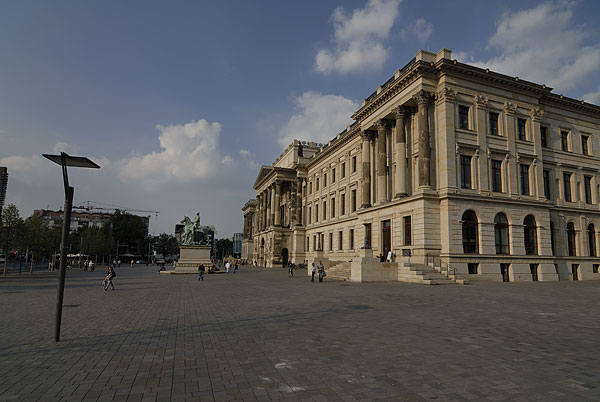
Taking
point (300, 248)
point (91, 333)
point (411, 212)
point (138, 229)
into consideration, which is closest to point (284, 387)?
point (91, 333)

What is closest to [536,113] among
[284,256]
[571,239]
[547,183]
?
[547,183]

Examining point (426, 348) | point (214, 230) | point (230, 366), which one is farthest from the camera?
point (214, 230)

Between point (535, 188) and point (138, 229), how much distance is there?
102m

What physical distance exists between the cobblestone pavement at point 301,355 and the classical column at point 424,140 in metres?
18.4

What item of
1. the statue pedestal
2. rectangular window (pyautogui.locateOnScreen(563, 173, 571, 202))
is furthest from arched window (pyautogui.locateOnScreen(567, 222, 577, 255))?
the statue pedestal

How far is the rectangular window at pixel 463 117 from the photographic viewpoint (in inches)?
1246

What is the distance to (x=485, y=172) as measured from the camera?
3141 cm

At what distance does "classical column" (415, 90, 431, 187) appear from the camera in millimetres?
30156

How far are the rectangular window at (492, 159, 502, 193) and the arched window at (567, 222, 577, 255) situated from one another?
11278 millimetres

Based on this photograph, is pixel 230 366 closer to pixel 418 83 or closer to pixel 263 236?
pixel 418 83

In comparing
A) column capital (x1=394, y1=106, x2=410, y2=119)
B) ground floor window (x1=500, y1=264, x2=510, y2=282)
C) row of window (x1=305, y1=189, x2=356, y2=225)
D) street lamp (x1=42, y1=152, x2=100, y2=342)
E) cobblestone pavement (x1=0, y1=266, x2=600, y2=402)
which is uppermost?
column capital (x1=394, y1=106, x2=410, y2=119)

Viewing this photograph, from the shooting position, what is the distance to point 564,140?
37875 mm

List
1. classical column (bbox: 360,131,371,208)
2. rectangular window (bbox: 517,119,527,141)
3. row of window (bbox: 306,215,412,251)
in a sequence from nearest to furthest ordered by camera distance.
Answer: row of window (bbox: 306,215,412,251), rectangular window (bbox: 517,119,527,141), classical column (bbox: 360,131,371,208)

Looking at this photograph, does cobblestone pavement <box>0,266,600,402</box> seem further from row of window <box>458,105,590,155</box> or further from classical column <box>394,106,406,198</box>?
row of window <box>458,105,590,155</box>
